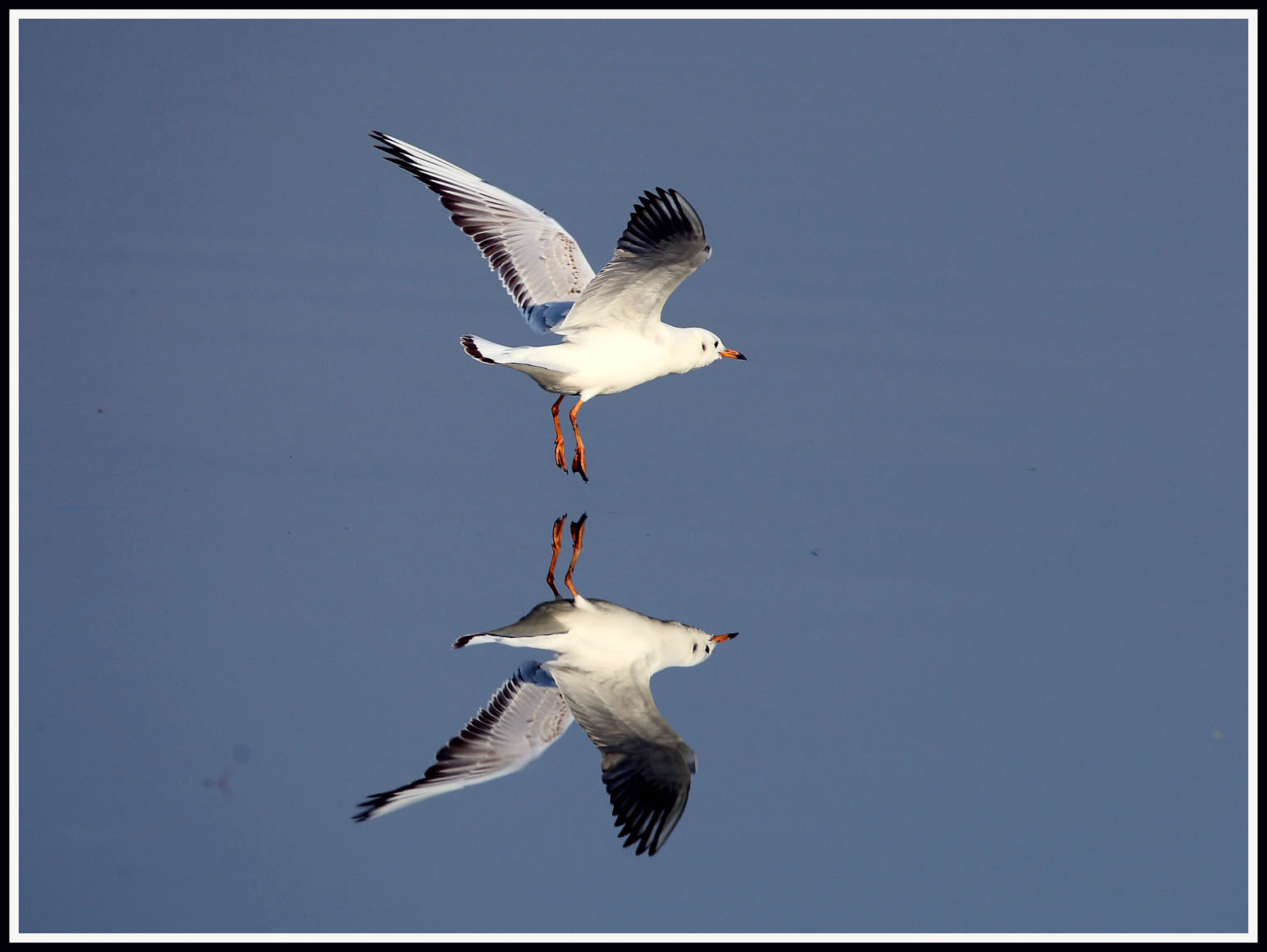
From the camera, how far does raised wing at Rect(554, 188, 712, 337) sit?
20.4 feet

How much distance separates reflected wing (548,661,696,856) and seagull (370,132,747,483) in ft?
6.37

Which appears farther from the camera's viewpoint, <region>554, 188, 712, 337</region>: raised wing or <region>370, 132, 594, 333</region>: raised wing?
<region>370, 132, 594, 333</region>: raised wing

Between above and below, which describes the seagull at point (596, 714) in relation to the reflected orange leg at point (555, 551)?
below

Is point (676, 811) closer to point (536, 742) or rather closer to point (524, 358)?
point (536, 742)

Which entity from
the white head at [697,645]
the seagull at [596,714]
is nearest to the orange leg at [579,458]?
the seagull at [596,714]

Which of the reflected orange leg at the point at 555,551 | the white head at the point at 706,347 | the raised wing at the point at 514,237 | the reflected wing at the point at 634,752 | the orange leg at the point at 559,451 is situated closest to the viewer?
the reflected wing at the point at 634,752

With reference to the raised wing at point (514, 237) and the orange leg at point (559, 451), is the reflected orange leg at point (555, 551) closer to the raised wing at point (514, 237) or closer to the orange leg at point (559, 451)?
the orange leg at point (559, 451)

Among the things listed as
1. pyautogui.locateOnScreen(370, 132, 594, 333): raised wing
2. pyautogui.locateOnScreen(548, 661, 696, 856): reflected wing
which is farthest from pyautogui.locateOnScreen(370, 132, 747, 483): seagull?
pyautogui.locateOnScreen(548, 661, 696, 856): reflected wing

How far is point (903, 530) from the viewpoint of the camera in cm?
684

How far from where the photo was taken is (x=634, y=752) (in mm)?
4844

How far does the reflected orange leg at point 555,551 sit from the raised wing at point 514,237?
129 cm

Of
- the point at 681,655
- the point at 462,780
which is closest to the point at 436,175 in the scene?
the point at 681,655

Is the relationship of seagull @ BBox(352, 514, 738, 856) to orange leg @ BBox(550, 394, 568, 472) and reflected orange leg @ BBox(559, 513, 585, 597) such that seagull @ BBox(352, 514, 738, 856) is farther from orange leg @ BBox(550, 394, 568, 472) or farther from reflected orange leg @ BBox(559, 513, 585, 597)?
orange leg @ BBox(550, 394, 568, 472)

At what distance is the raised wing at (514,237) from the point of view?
311 inches
